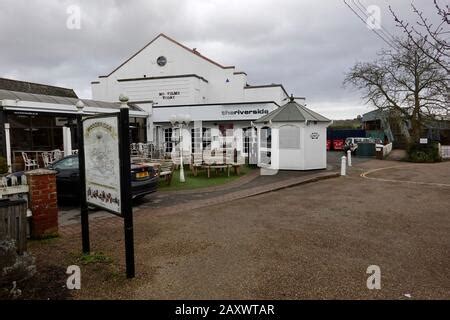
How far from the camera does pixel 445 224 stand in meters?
6.52

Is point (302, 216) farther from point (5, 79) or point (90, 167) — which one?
point (5, 79)

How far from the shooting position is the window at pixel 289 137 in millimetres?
15250

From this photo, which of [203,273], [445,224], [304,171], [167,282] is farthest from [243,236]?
[304,171]

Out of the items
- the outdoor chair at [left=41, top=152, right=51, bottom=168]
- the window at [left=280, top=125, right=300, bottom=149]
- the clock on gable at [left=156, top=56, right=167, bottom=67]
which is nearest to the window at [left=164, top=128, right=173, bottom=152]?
the clock on gable at [left=156, top=56, right=167, bottom=67]

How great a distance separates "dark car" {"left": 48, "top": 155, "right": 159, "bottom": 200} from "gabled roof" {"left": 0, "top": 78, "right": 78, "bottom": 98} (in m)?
18.9

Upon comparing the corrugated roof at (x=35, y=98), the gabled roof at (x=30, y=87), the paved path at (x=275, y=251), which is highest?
the gabled roof at (x=30, y=87)

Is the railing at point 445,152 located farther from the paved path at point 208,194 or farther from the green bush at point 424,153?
the paved path at point 208,194

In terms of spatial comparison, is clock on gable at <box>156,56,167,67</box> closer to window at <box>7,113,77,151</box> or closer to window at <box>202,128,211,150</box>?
window at <box>202,128,211,150</box>

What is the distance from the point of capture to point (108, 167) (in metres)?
4.36

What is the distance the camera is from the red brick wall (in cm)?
554

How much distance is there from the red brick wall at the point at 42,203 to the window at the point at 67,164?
114 inches

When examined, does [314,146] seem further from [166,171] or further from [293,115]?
[166,171]

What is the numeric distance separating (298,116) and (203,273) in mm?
12111

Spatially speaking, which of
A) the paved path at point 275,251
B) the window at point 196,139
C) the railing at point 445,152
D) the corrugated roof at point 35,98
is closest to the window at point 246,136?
the window at point 196,139
